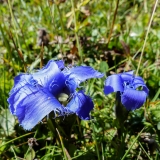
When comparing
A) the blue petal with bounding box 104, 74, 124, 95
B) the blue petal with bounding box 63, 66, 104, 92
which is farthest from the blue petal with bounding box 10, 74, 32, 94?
the blue petal with bounding box 104, 74, 124, 95

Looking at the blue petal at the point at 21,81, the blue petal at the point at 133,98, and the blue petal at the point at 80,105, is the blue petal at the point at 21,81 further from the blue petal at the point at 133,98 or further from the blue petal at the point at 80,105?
the blue petal at the point at 133,98

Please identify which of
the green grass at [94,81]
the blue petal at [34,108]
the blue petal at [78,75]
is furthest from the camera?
the green grass at [94,81]

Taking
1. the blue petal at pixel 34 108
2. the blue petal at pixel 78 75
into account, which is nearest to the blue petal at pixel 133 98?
the blue petal at pixel 78 75

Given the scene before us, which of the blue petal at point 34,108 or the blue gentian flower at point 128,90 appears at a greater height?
the blue petal at point 34,108

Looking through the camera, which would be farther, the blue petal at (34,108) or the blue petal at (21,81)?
the blue petal at (21,81)

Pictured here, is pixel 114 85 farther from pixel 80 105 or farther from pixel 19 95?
pixel 19 95

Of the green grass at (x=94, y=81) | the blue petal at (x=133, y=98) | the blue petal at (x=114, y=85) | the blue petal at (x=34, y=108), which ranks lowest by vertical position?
the green grass at (x=94, y=81)

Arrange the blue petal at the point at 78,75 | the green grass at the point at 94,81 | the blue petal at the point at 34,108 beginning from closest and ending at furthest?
1. the blue petal at the point at 34,108
2. the blue petal at the point at 78,75
3. the green grass at the point at 94,81

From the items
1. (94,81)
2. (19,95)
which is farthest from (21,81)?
(94,81)
